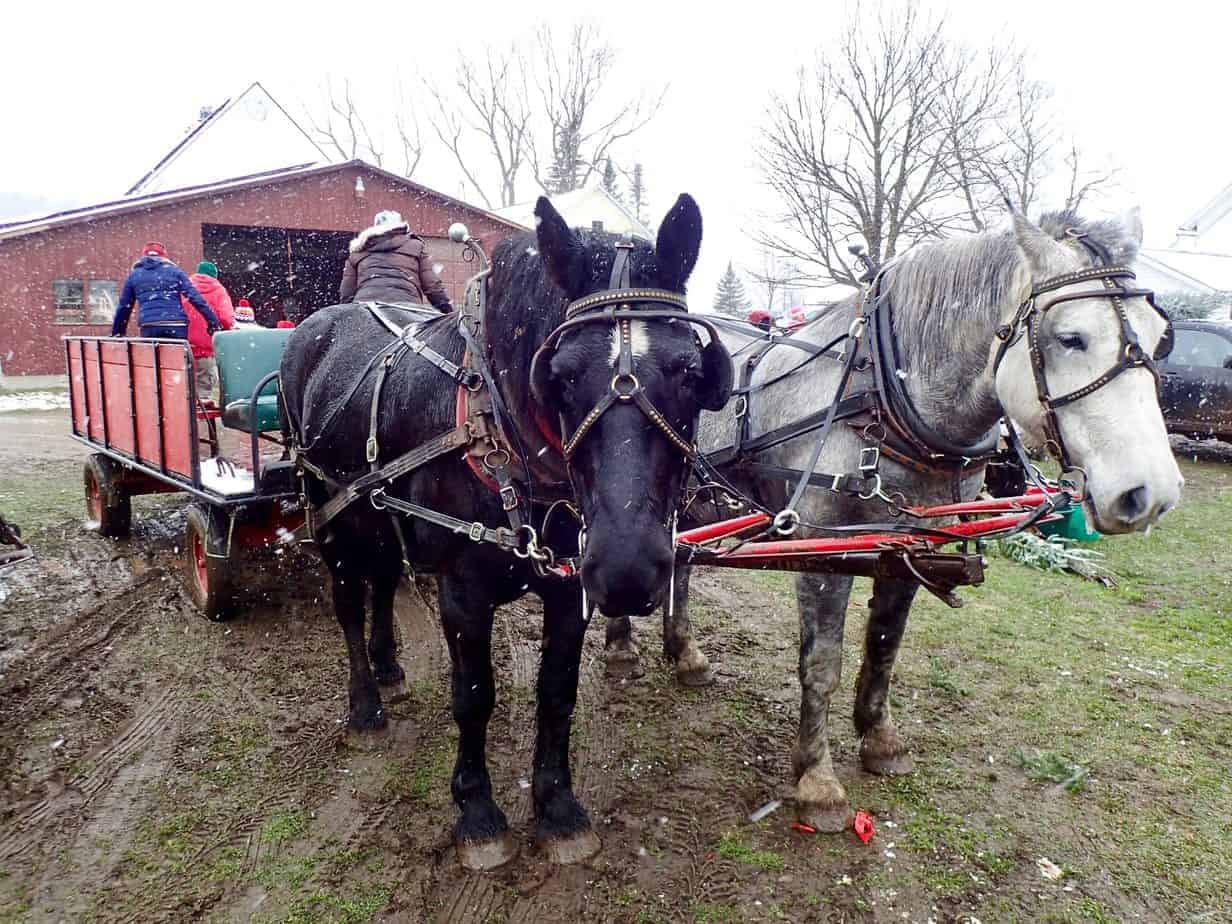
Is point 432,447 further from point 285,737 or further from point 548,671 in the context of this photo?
point 285,737

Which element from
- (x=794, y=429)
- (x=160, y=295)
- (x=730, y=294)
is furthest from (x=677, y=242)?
(x=730, y=294)

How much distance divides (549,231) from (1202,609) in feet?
18.8

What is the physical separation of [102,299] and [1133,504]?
1958 centimetres

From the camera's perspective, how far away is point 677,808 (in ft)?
9.93

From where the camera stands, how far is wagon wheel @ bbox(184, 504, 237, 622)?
4473 mm

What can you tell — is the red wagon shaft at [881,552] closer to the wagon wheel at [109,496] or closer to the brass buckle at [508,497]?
the brass buckle at [508,497]

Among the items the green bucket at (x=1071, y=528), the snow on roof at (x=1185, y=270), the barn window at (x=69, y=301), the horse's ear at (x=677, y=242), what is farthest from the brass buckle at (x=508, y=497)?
the snow on roof at (x=1185, y=270)

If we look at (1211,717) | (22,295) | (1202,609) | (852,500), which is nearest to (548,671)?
(852,500)

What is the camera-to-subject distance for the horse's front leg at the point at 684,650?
13.6 feet

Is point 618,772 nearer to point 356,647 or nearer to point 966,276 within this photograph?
point 356,647

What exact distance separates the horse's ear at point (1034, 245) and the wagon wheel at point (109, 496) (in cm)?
648

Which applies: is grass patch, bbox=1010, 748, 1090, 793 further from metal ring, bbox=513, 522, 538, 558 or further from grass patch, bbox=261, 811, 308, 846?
grass patch, bbox=261, 811, 308, 846

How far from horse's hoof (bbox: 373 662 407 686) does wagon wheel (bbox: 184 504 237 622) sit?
1324 millimetres

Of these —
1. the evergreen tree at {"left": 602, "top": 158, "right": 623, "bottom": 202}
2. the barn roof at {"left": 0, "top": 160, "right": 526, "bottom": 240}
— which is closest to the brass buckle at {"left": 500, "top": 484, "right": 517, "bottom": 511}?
the barn roof at {"left": 0, "top": 160, "right": 526, "bottom": 240}
